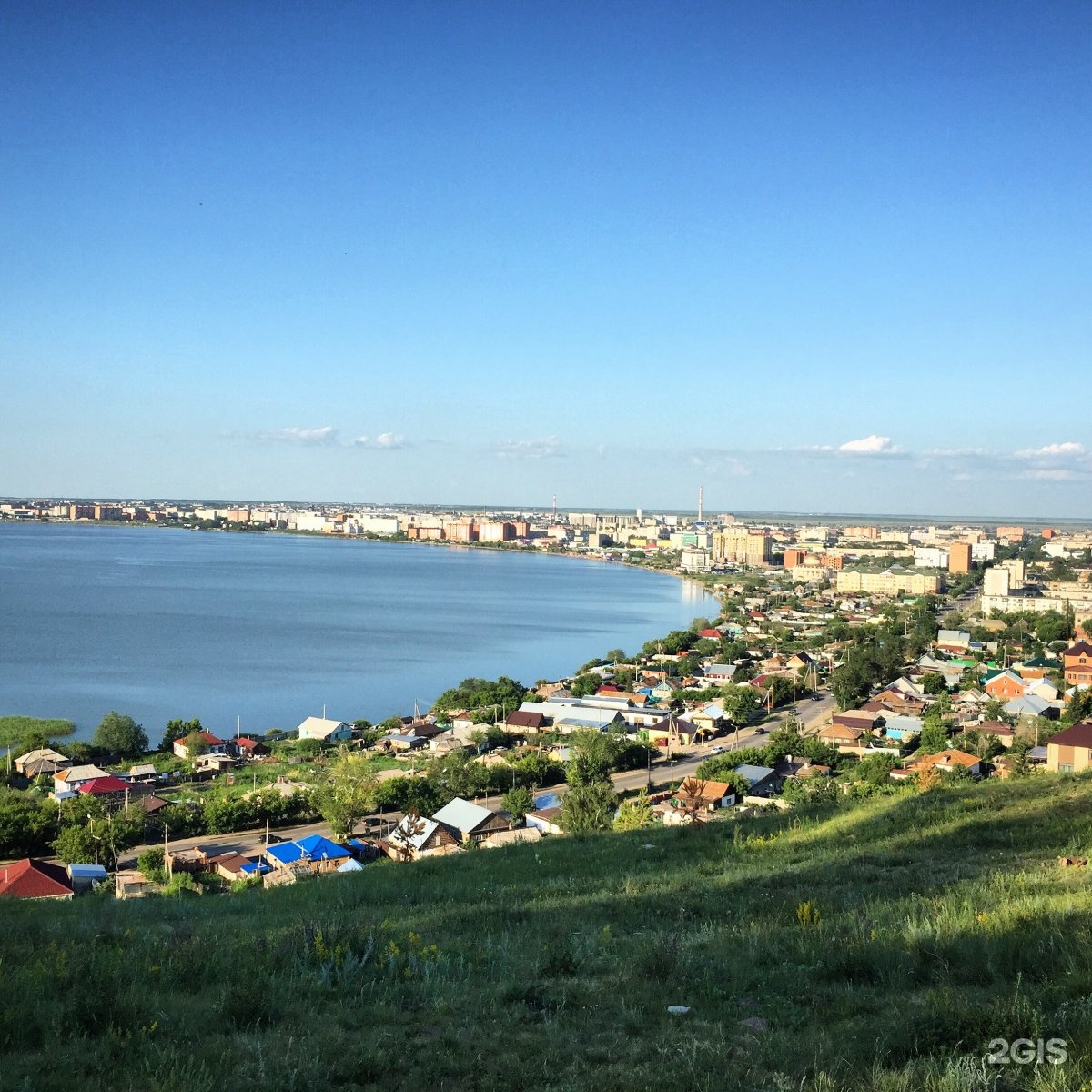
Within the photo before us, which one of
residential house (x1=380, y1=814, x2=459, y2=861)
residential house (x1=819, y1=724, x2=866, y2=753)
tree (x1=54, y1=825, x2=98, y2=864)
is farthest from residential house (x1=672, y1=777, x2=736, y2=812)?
tree (x1=54, y1=825, x2=98, y2=864)

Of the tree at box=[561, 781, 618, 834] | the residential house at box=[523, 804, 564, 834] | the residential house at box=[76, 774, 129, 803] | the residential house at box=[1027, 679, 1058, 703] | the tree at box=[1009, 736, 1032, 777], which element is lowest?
the residential house at box=[76, 774, 129, 803]

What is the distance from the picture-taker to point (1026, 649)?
19016 mm

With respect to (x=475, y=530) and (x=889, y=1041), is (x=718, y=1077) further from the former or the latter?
(x=475, y=530)

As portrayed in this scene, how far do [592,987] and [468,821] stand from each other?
18.9ft

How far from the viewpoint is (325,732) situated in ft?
36.6

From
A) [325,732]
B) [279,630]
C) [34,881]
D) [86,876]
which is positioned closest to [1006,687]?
[325,732]

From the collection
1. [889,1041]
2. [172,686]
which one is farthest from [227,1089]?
[172,686]

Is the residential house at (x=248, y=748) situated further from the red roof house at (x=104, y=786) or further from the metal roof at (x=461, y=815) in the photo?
the metal roof at (x=461, y=815)

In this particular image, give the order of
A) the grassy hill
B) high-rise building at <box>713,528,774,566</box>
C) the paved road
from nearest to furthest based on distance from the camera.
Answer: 1. the grassy hill
2. the paved road
3. high-rise building at <box>713,528,774,566</box>

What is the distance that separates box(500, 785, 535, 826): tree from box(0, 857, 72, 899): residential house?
3.36m

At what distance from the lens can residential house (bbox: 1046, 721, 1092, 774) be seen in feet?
25.0

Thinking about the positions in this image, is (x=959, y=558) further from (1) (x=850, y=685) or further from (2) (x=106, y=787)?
(2) (x=106, y=787)

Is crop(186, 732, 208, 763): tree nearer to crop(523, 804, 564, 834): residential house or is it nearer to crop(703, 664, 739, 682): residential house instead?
crop(523, 804, 564, 834): residential house

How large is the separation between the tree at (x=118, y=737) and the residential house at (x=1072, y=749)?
365 inches
